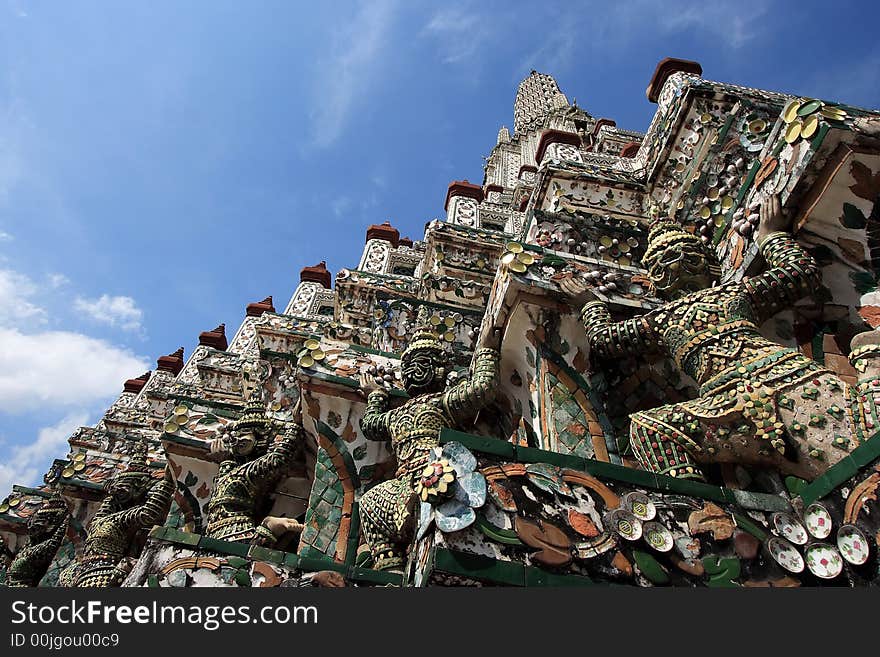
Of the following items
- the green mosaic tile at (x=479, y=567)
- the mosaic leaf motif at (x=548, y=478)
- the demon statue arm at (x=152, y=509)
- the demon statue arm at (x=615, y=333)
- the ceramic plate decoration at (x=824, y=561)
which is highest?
the demon statue arm at (x=152, y=509)

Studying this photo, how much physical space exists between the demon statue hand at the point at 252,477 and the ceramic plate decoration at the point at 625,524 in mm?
4163

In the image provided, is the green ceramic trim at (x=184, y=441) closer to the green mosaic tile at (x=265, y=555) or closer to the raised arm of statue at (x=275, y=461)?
the raised arm of statue at (x=275, y=461)

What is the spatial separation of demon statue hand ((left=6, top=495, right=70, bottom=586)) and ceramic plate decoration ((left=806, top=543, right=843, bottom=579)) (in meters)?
11.6

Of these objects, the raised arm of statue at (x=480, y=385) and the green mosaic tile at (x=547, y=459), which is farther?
the raised arm of statue at (x=480, y=385)

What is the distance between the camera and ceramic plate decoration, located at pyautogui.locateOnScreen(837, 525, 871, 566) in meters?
2.78

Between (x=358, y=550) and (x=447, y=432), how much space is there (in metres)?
3.13

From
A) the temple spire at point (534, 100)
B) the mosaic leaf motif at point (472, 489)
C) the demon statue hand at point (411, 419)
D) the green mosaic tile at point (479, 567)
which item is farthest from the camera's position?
the temple spire at point (534, 100)

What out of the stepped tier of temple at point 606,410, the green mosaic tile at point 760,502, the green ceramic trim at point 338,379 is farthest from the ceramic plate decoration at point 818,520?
the green ceramic trim at point 338,379

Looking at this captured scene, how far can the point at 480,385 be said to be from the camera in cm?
551

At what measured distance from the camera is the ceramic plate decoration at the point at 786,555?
286 centimetres

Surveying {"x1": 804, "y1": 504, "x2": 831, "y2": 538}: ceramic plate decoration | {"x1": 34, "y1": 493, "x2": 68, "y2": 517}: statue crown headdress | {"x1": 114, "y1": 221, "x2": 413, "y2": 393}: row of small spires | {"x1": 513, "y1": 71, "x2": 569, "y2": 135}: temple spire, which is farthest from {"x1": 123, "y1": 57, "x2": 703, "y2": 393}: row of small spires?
{"x1": 513, "y1": 71, "x2": 569, "y2": 135}: temple spire

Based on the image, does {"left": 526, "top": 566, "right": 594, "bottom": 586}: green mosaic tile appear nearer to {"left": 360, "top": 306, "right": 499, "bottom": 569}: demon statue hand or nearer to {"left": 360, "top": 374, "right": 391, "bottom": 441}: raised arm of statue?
{"left": 360, "top": 306, "right": 499, "bottom": 569}: demon statue hand

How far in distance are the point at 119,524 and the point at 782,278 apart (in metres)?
8.31

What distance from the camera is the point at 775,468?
3703mm
